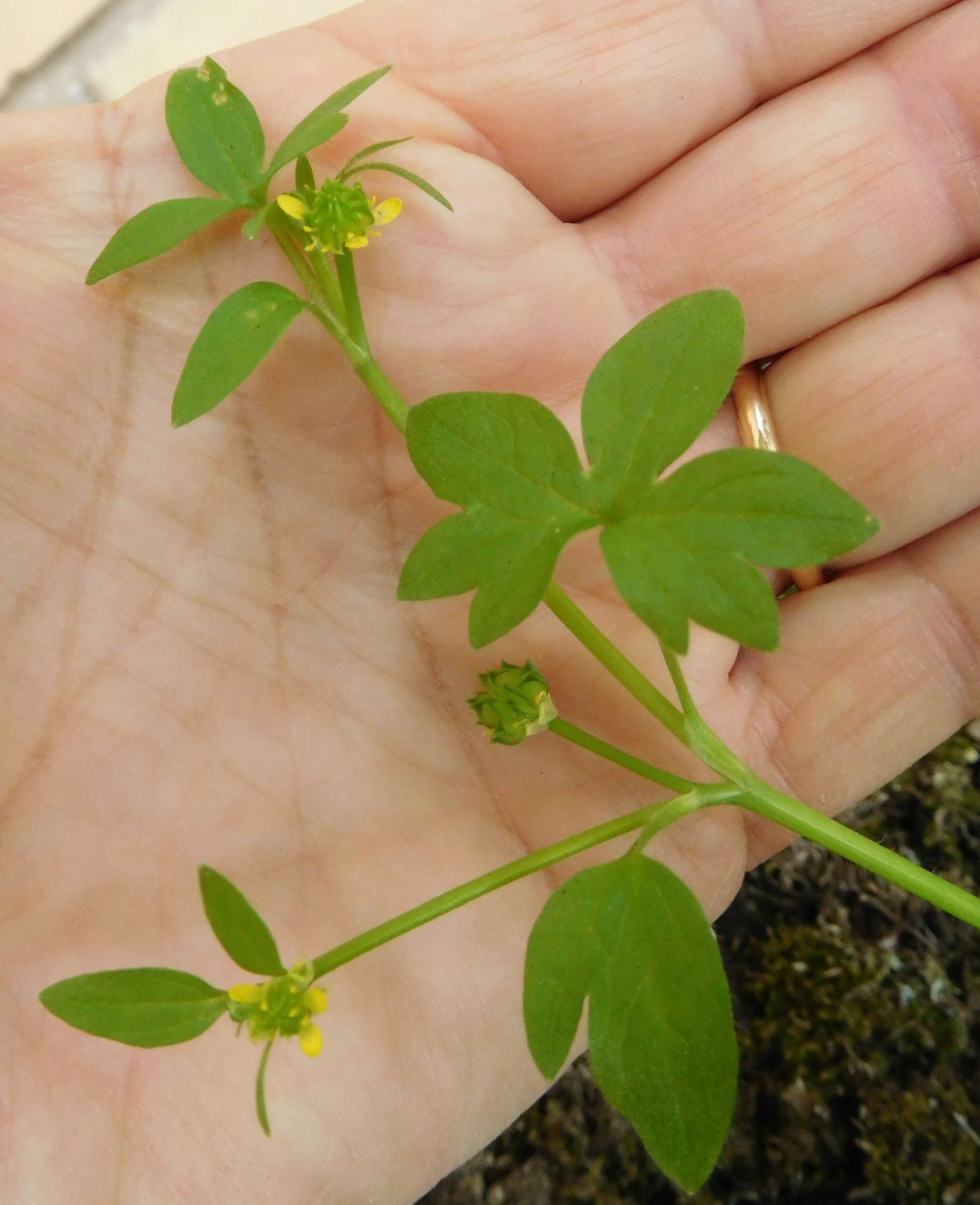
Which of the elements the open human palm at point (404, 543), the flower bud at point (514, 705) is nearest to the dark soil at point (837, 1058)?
the open human palm at point (404, 543)

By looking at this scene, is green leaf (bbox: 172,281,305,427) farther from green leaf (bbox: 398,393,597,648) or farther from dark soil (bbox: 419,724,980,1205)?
dark soil (bbox: 419,724,980,1205)

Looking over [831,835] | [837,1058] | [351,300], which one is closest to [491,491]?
[351,300]

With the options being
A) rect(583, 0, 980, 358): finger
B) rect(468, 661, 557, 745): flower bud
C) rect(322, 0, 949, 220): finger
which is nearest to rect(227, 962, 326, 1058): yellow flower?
rect(468, 661, 557, 745): flower bud

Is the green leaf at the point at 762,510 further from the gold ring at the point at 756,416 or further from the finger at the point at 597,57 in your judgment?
the finger at the point at 597,57

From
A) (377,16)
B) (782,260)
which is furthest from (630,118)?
(377,16)

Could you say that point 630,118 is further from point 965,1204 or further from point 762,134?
point 965,1204

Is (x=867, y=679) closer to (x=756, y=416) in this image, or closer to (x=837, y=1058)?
(x=756, y=416)
